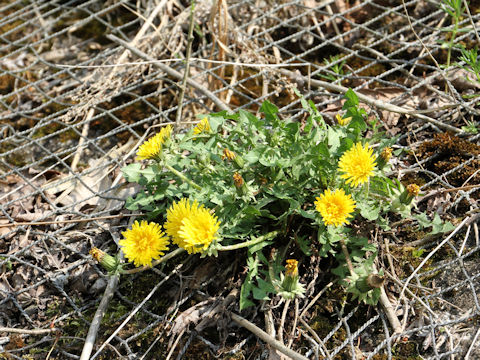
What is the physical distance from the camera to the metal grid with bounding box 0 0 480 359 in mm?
1918

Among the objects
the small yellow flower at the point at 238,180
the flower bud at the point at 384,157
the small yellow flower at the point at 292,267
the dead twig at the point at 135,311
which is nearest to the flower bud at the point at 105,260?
the dead twig at the point at 135,311

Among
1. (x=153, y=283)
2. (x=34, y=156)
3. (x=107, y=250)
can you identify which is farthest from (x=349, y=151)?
(x=34, y=156)

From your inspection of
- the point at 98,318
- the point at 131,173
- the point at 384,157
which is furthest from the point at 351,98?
the point at 98,318

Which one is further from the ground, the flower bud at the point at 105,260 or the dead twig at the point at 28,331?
the flower bud at the point at 105,260

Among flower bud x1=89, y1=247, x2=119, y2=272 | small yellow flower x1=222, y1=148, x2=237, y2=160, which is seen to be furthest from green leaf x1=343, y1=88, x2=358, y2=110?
flower bud x1=89, y1=247, x2=119, y2=272

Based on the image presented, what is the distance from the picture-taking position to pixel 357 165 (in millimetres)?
1730

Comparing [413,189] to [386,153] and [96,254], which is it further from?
[96,254]

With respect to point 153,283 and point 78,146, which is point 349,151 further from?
→ point 78,146

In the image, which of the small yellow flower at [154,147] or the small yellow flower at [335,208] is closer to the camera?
the small yellow flower at [335,208]

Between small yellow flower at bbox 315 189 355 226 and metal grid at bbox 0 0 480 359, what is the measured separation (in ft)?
1.21

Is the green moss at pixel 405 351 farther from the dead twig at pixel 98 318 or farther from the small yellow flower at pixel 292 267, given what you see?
the dead twig at pixel 98 318

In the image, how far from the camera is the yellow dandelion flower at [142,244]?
1.78m

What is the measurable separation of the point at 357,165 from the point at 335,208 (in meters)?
0.15

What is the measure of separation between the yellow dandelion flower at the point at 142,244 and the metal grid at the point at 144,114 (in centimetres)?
27
